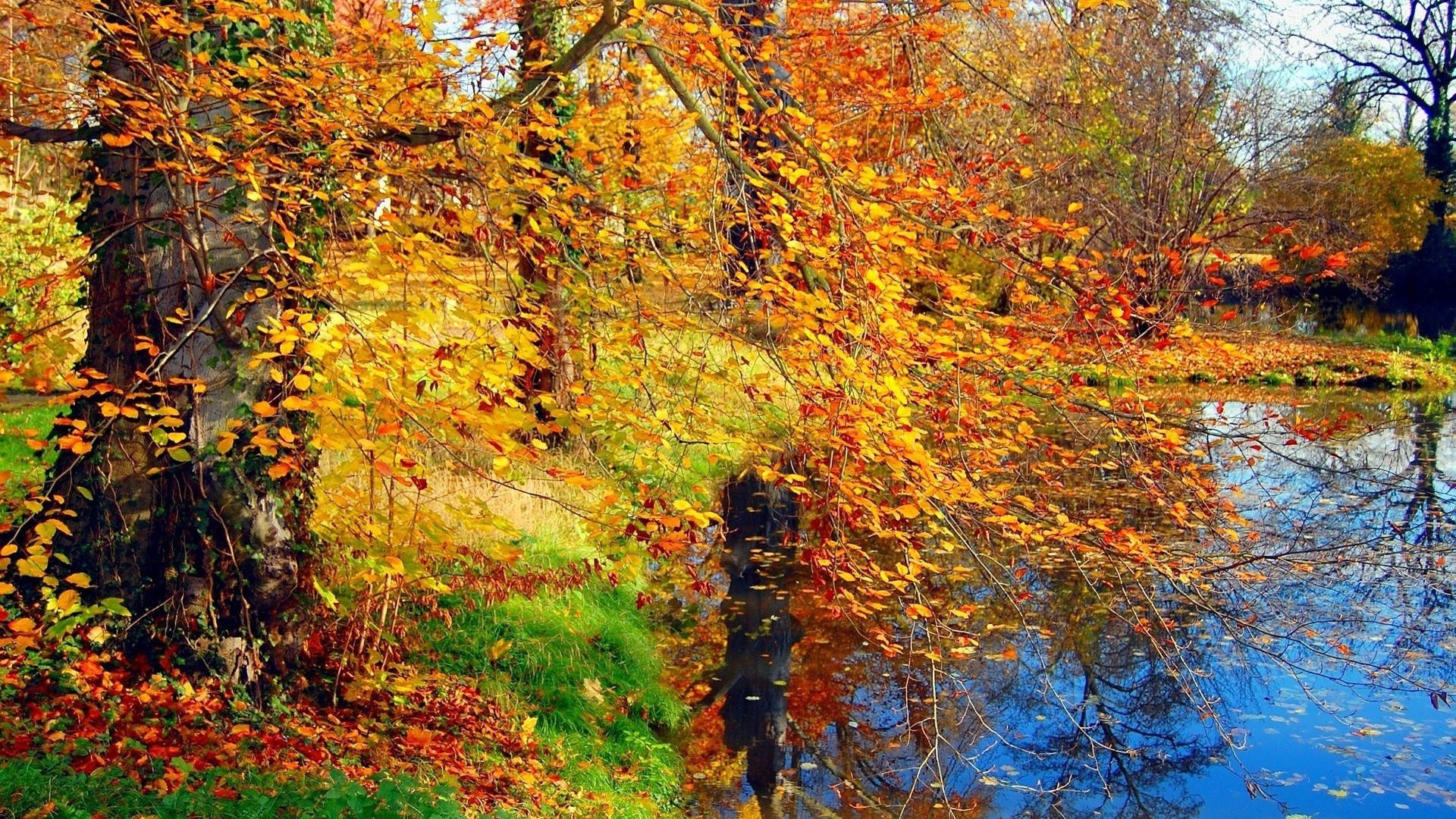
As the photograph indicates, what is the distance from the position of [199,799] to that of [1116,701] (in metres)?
5.33

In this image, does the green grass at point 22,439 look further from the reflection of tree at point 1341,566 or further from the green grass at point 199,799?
the reflection of tree at point 1341,566

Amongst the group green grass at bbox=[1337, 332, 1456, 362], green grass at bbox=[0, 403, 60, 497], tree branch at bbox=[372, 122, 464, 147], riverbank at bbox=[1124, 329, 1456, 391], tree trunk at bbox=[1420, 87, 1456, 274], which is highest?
tree trunk at bbox=[1420, 87, 1456, 274]

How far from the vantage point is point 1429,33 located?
26375mm

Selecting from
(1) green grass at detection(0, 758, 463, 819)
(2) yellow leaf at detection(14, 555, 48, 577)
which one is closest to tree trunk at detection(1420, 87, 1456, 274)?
(1) green grass at detection(0, 758, 463, 819)

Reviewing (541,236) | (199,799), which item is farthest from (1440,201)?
(199,799)

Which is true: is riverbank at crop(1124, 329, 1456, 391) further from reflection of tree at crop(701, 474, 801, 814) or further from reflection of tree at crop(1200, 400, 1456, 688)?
reflection of tree at crop(701, 474, 801, 814)

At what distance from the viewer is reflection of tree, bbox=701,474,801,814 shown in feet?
20.3

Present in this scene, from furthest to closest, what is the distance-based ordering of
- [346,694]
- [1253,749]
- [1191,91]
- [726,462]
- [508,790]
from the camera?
[1191,91], [726,462], [1253,749], [346,694], [508,790]

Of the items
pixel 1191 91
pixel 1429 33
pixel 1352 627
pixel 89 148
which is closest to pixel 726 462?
pixel 1352 627

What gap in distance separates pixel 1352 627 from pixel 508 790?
245 inches

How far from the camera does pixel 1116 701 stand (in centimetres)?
689

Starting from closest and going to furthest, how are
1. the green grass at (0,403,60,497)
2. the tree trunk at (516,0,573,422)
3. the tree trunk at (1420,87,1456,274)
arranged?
the tree trunk at (516,0,573,422) < the green grass at (0,403,60,497) < the tree trunk at (1420,87,1456,274)

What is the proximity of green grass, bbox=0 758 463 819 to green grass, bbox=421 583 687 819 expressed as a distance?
62.1 inches

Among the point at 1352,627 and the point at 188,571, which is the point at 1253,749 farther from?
the point at 188,571
